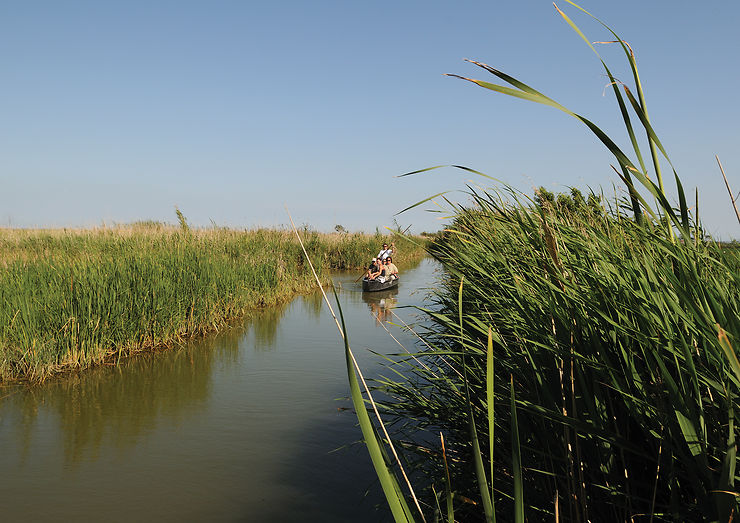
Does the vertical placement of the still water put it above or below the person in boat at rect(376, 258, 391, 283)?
below

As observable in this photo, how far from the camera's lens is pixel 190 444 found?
5160 millimetres

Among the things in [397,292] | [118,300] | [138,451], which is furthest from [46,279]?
[397,292]

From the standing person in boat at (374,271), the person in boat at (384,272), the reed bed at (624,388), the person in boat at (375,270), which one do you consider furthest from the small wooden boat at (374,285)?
the reed bed at (624,388)

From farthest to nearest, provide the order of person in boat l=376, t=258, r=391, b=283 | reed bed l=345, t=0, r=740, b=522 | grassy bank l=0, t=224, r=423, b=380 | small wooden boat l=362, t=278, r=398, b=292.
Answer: person in boat l=376, t=258, r=391, b=283 < small wooden boat l=362, t=278, r=398, b=292 < grassy bank l=0, t=224, r=423, b=380 < reed bed l=345, t=0, r=740, b=522

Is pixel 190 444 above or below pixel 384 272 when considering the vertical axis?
below

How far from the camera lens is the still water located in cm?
401

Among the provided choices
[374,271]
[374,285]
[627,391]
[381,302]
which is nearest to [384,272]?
[374,271]

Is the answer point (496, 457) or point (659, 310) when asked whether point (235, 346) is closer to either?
point (496, 457)

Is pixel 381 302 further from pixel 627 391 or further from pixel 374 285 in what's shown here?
pixel 627 391

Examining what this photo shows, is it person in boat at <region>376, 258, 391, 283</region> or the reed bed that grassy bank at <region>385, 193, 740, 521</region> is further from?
person in boat at <region>376, 258, 391, 283</region>

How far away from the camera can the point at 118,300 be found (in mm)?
7785

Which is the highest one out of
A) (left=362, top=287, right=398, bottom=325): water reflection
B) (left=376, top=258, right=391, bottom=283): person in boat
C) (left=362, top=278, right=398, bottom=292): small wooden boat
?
(left=376, top=258, right=391, bottom=283): person in boat

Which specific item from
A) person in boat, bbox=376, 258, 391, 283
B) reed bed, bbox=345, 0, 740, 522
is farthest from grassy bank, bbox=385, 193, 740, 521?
person in boat, bbox=376, 258, 391, 283

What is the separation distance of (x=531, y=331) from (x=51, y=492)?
14.2 feet
